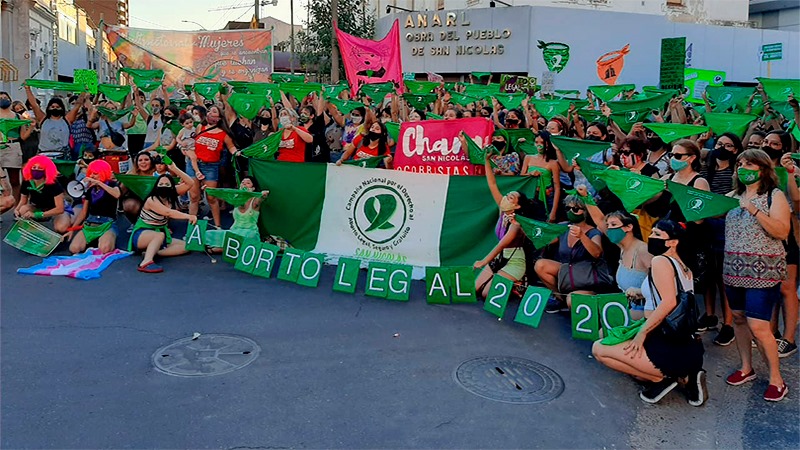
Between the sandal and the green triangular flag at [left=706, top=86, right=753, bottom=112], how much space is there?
350 inches

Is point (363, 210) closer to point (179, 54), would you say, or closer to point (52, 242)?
point (52, 242)

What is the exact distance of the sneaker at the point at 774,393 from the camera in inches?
185

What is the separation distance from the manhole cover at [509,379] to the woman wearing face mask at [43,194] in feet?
20.3

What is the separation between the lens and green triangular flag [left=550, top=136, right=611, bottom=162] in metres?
7.22

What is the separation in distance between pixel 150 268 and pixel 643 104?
774cm

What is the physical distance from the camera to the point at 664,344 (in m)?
4.61

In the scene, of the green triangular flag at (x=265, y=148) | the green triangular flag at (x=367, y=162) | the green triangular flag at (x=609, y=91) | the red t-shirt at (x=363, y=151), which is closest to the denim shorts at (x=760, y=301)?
the green triangular flag at (x=367, y=162)

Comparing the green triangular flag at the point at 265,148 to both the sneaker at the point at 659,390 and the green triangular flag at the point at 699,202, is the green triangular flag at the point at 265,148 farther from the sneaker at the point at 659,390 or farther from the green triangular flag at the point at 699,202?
the sneaker at the point at 659,390

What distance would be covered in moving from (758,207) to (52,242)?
25.7 feet

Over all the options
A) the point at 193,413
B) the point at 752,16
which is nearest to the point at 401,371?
the point at 193,413

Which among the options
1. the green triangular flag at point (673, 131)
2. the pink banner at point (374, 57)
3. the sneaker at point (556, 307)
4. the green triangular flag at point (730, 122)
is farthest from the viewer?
the pink banner at point (374, 57)

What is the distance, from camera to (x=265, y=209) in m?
8.56

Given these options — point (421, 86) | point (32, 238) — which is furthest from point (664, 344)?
point (421, 86)

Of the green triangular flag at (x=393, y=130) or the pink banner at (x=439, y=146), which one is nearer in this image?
the pink banner at (x=439, y=146)
